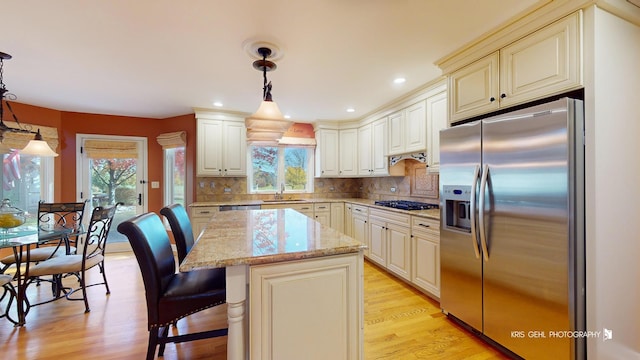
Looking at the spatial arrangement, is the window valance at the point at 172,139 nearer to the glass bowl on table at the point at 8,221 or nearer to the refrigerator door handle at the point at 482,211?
the glass bowl on table at the point at 8,221

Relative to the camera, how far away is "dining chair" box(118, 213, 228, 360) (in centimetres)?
146

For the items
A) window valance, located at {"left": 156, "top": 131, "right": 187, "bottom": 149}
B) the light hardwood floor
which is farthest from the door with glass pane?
the light hardwood floor

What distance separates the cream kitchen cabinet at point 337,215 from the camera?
181 inches

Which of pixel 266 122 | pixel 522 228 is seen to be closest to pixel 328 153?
pixel 266 122

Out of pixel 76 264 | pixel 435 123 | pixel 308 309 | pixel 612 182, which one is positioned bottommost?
pixel 76 264

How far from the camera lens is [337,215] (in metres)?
4.63

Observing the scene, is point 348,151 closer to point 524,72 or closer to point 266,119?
point 266,119

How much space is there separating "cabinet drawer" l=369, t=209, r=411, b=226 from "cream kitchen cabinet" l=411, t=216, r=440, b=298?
0.12 meters

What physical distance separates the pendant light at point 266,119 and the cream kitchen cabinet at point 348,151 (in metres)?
2.59

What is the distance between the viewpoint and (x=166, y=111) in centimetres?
425

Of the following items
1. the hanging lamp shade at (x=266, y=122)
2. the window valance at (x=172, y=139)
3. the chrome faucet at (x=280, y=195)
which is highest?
the window valance at (x=172, y=139)

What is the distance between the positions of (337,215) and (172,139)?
10.4ft

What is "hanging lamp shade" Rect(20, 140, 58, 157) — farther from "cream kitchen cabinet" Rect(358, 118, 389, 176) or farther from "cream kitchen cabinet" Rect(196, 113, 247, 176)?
"cream kitchen cabinet" Rect(358, 118, 389, 176)

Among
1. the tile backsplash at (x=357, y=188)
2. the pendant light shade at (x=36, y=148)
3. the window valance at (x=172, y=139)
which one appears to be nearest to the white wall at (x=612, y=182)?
the tile backsplash at (x=357, y=188)
